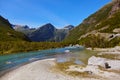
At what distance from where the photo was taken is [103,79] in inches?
1497

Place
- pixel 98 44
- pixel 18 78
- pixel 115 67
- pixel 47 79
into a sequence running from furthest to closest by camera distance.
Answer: pixel 98 44
pixel 115 67
pixel 18 78
pixel 47 79

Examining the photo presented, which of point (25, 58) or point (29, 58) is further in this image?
point (25, 58)

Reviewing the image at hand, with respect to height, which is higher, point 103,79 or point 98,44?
point 98,44

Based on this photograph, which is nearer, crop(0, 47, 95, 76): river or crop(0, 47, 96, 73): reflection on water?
crop(0, 47, 95, 76): river

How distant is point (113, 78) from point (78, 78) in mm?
6751

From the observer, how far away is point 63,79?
39125 mm

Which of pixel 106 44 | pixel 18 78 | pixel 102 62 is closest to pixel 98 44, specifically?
pixel 106 44

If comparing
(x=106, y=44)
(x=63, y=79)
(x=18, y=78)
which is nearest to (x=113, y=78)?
(x=63, y=79)

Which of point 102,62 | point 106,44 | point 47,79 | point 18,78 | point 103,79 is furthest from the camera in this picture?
point 106,44

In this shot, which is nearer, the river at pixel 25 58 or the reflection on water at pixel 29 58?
the river at pixel 25 58

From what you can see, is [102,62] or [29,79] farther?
[102,62]

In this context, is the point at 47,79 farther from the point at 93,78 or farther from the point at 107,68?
the point at 107,68

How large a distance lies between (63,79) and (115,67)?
52.0ft

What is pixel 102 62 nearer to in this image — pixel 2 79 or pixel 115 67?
pixel 115 67
